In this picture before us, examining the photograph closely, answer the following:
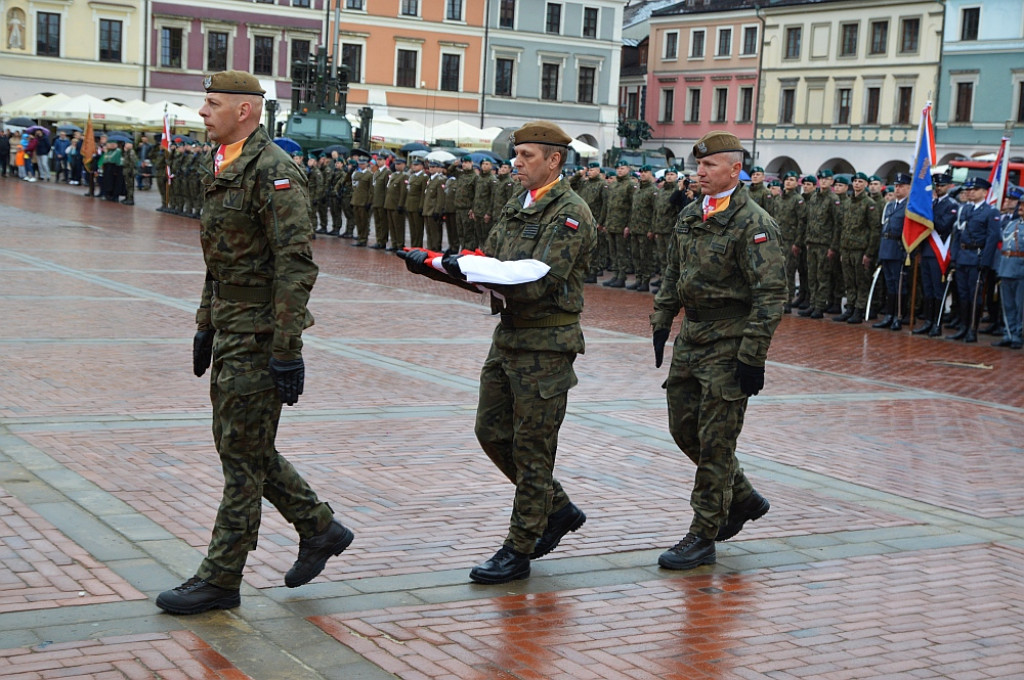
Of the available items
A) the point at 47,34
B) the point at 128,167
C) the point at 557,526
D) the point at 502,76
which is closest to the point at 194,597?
the point at 557,526

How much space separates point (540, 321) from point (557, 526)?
1.00m

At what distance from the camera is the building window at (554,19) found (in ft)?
221

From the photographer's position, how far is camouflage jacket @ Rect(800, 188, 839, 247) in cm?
1891

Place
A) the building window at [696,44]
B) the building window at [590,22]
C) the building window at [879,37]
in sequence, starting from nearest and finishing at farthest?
1. the building window at [879,37]
2. the building window at [590,22]
3. the building window at [696,44]

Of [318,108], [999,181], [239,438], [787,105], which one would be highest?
[787,105]

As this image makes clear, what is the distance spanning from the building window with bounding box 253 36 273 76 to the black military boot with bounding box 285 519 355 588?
59209mm

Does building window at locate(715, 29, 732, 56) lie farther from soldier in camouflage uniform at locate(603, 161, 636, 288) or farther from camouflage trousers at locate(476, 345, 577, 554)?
camouflage trousers at locate(476, 345, 577, 554)

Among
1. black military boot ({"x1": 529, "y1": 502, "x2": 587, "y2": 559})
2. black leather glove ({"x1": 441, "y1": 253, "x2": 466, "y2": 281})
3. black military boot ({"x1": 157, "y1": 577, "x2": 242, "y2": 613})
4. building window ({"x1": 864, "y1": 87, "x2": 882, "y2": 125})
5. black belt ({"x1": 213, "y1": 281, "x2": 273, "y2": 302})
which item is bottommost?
black military boot ({"x1": 157, "y1": 577, "x2": 242, "y2": 613})

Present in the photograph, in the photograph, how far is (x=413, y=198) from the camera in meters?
26.1

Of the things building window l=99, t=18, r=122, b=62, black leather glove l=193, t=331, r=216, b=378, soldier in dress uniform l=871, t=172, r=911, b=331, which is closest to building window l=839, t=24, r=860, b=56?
building window l=99, t=18, r=122, b=62

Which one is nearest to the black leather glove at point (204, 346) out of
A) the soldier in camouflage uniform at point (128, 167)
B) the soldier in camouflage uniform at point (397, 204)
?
the soldier in camouflage uniform at point (397, 204)

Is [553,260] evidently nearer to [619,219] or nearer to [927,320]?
[927,320]

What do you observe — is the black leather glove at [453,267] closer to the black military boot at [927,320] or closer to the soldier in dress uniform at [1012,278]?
the soldier in dress uniform at [1012,278]

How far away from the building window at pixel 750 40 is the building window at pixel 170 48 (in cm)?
2803
